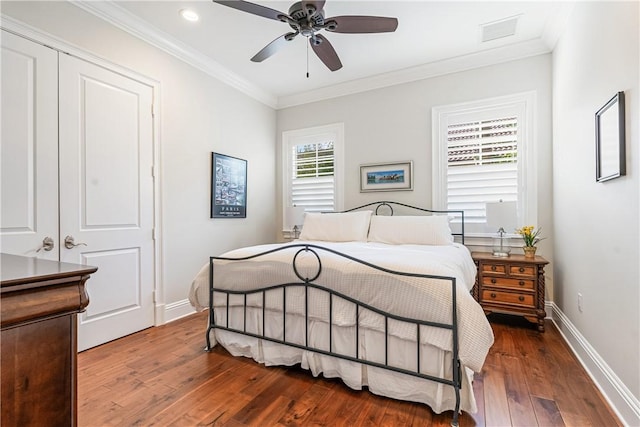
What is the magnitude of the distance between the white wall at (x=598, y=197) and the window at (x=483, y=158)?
0.99ft

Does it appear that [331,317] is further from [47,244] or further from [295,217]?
[295,217]

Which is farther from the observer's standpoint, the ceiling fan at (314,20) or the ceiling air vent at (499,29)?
the ceiling air vent at (499,29)

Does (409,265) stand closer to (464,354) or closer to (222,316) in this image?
(464,354)

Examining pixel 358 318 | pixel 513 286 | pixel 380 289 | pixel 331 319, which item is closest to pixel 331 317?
pixel 331 319

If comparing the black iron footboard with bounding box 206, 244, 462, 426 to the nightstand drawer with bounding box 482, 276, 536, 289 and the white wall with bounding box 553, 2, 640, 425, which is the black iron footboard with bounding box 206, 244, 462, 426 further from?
the nightstand drawer with bounding box 482, 276, 536, 289

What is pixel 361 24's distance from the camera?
2273 millimetres

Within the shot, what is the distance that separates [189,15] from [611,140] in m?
3.35

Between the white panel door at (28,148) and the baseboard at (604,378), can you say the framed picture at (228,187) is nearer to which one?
the white panel door at (28,148)

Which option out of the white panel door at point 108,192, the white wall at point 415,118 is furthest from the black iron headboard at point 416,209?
the white panel door at point 108,192

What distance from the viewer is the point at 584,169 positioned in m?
2.29

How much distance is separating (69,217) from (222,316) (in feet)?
4.71

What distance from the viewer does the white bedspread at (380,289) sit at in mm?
1600

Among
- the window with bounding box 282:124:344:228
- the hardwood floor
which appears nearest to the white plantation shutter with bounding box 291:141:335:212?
the window with bounding box 282:124:344:228

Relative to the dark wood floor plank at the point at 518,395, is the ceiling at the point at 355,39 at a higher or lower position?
higher
